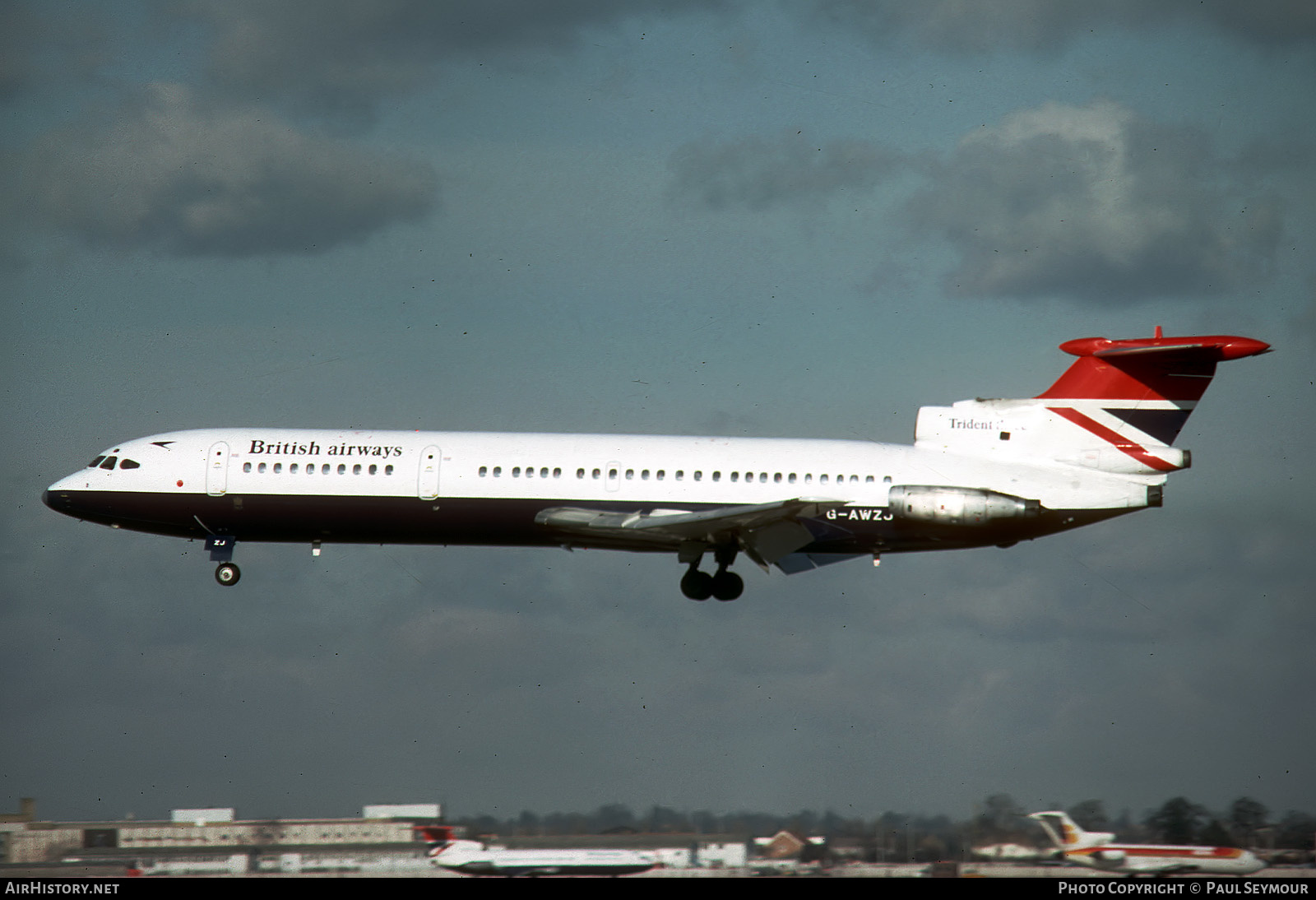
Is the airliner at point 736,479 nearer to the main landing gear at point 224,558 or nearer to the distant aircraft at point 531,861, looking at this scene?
the main landing gear at point 224,558

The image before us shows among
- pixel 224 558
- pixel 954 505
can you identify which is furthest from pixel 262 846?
pixel 954 505

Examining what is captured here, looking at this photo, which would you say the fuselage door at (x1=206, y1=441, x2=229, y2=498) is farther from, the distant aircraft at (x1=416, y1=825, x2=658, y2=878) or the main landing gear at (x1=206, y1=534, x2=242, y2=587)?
the distant aircraft at (x1=416, y1=825, x2=658, y2=878)

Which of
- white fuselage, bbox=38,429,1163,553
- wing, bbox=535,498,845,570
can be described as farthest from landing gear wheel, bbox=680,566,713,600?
white fuselage, bbox=38,429,1163,553

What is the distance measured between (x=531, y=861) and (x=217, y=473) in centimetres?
1556

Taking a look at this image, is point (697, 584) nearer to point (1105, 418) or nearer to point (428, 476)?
point (428, 476)

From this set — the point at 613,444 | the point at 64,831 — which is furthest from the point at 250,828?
the point at 613,444

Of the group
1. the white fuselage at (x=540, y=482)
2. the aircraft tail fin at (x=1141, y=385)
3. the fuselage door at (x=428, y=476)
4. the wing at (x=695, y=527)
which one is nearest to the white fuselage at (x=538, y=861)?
the wing at (x=695, y=527)

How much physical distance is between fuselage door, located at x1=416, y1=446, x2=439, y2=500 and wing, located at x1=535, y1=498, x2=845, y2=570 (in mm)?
3167

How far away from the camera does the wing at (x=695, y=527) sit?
5375 cm

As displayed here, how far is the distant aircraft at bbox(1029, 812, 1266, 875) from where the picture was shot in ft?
166

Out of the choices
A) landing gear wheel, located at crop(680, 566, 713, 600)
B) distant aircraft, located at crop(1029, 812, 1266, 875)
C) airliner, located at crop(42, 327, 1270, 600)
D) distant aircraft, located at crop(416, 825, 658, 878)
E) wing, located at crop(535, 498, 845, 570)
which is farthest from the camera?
landing gear wheel, located at crop(680, 566, 713, 600)

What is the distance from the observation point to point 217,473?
56.2 m

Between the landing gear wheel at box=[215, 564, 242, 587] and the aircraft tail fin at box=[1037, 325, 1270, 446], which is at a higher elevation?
the aircraft tail fin at box=[1037, 325, 1270, 446]

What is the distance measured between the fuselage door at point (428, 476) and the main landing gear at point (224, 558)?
658 cm
